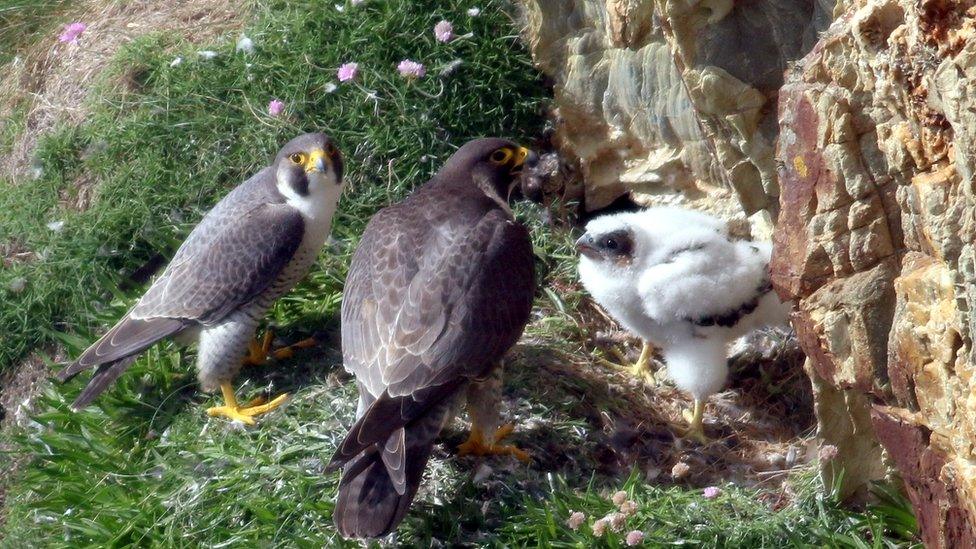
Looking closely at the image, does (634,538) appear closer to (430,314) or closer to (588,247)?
(430,314)

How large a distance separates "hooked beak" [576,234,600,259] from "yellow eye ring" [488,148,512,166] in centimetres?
51

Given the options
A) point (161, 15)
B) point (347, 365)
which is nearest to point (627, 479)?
point (347, 365)

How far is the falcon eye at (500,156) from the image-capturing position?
4992 millimetres

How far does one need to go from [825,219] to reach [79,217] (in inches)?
162

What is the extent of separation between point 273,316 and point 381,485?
184 cm

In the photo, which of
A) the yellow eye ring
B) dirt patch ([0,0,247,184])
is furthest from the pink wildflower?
dirt patch ([0,0,247,184])

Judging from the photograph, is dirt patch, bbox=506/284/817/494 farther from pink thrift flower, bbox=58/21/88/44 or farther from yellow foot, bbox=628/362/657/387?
pink thrift flower, bbox=58/21/88/44

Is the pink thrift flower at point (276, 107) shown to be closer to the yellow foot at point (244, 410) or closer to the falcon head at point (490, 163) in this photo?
the falcon head at point (490, 163)

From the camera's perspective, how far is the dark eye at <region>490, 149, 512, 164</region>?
4.99 meters

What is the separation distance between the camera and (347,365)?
4.35 metres

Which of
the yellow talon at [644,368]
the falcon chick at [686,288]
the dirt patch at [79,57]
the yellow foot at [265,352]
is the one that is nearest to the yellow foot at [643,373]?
the yellow talon at [644,368]

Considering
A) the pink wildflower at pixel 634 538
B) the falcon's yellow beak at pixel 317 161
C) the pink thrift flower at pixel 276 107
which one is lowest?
the pink wildflower at pixel 634 538

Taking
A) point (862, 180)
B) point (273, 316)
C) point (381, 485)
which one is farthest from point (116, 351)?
point (862, 180)

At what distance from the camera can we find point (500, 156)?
5.01 meters
